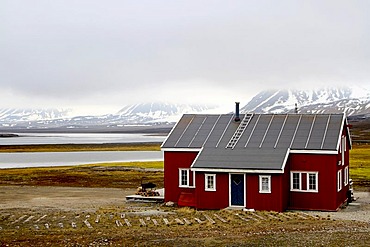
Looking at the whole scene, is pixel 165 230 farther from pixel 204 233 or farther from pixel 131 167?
pixel 131 167

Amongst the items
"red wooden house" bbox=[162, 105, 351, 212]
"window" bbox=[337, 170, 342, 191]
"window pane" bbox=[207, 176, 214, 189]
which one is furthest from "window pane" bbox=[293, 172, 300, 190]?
"window pane" bbox=[207, 176, 214, 189]

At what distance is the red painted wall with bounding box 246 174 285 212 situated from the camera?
3316 cm

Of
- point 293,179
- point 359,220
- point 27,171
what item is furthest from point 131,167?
point 359,220

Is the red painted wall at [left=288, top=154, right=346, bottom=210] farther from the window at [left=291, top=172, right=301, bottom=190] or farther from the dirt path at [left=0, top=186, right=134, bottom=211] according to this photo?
the dirt path at [left=0, top=186, right=134, bottom=211]

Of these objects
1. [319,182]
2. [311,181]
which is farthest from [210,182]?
[319,182]

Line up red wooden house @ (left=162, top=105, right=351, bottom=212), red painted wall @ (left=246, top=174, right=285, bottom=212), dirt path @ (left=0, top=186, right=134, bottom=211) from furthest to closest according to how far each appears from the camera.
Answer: dirt path @ (left=0, top=186, right=134, bottom=211), red wooden house @ (left=162, top=105, right=351, bottom=212), red painted wall @ (left=246, top=174, right=285, bottom=212)

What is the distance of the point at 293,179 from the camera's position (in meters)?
35.0

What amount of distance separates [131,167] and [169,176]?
33370mm

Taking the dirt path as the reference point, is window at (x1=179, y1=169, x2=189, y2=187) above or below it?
above

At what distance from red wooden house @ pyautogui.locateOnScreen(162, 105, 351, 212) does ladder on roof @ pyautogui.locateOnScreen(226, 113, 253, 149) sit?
0.06m

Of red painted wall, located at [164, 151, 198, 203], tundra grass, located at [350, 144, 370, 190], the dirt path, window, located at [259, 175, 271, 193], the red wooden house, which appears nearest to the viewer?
window, located at [259, 175, 271, 193]

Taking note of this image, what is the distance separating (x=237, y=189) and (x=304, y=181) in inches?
160

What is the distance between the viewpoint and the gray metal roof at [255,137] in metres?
34.5

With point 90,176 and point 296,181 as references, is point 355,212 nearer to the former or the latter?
point 296,181
